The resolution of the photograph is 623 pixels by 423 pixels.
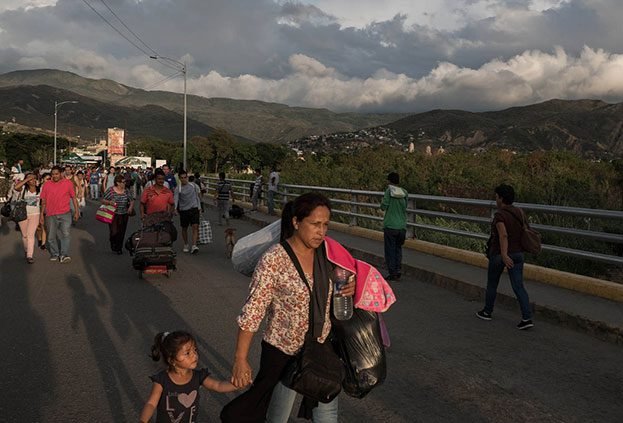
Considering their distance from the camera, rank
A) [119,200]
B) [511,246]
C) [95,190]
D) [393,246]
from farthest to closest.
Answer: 1. [95,190]
2. [119,200]
3. [393,246]
4. [511,246]

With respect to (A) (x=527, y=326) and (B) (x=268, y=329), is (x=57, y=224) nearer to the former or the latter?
(A) (x=527, y=326)

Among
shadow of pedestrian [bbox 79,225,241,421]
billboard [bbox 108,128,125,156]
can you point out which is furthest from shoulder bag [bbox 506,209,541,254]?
billboard [bbox 108,128,125,156]

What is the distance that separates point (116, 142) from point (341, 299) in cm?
14819

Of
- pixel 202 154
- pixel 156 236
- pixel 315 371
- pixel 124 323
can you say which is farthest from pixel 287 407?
pixel 202 154

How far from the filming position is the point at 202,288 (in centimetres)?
948

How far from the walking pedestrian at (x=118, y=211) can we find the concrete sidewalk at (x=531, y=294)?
15.6 feet

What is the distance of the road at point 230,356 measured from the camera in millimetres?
4676

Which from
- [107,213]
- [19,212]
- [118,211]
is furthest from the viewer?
[118,211]

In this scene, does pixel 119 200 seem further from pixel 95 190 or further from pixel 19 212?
pixel 95 190

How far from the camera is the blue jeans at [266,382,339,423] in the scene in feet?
10.4

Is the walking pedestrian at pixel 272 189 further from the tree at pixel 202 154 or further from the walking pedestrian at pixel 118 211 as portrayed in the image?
the tree at pixel 202 154

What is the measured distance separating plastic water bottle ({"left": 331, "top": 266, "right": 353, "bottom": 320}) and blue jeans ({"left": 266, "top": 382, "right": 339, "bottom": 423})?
0.45m

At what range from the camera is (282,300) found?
316 centimetres

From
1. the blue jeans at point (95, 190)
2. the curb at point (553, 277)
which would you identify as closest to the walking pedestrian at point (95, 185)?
the blue jeans at point (95, 190)
